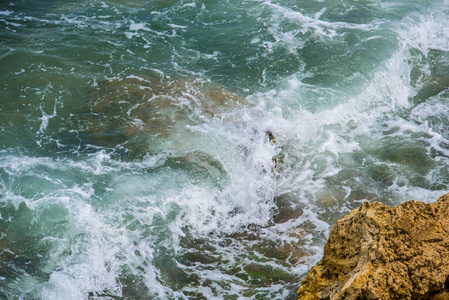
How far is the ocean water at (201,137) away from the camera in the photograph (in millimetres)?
5656

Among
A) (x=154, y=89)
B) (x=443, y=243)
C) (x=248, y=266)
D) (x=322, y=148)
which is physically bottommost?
(x=248, y=266)

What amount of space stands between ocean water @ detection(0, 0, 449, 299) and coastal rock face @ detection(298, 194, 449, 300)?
1.85 meters

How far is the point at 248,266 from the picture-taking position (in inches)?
217

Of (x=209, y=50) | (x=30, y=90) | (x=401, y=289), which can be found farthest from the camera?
(x=209, y=50)

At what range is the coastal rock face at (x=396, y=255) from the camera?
315 cm

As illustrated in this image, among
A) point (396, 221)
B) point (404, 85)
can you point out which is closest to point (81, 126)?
point (396, 221)

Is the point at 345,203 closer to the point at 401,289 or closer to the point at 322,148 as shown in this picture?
the point at 322,148

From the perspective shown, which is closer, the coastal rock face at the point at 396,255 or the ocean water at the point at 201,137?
the coastal rock face at the point at 396,255

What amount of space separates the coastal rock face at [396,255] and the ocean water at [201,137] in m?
1.85

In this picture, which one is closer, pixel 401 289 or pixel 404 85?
pixel 401 289

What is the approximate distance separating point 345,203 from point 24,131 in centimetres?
629

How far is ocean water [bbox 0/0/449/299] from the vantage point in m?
5.66

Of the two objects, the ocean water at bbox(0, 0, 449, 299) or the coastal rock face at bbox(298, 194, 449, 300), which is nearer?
the coastal rock face at bbox(298, 194, 449, 300)

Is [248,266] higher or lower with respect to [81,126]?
lower
